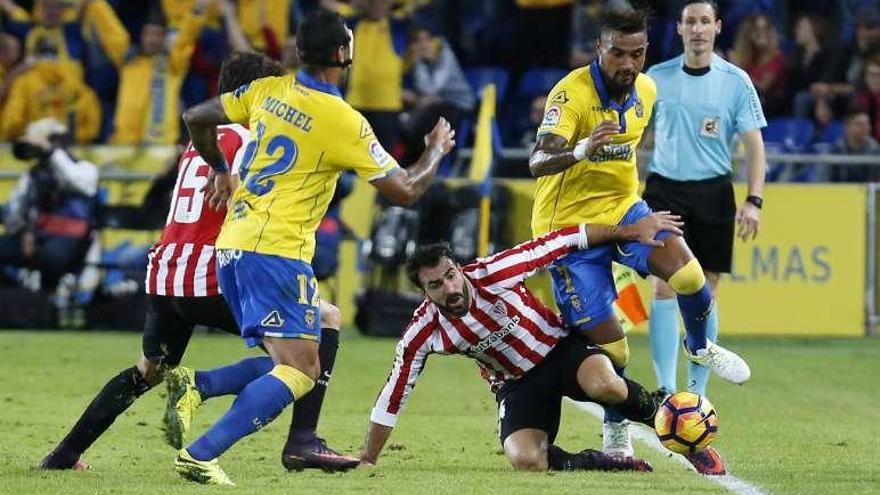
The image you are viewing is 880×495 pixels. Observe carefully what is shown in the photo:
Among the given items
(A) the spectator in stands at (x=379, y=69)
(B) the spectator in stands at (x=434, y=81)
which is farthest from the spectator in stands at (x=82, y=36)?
(B) the spectator in stands at (x=434, y=81)

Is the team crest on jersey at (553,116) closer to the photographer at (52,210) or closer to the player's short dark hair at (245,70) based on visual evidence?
the player's short dark hair at (245,70)

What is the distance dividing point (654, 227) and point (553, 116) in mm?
702

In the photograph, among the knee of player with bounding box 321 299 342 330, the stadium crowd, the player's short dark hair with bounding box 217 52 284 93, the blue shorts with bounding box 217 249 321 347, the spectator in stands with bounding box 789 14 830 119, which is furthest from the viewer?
the spectator in stands with bounding box 789 14 830 119

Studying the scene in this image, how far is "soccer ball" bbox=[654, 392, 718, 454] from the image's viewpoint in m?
8.48

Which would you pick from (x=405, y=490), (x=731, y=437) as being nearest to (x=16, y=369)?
(x=731, y=437)

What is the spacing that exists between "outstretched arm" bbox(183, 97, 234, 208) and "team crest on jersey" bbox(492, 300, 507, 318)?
1314mm

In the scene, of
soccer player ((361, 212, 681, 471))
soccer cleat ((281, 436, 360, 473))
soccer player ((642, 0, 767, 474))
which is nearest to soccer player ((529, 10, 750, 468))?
soccer player ((361, 212, 681, 471))

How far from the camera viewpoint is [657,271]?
913 centimetres

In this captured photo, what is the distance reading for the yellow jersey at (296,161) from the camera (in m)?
7.72

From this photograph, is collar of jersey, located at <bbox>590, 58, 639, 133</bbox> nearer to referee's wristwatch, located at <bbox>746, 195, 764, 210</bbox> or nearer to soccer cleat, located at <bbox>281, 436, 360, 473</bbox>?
referee's wristwatch, located at <bbox>746, 195, 764, 210</bbox>

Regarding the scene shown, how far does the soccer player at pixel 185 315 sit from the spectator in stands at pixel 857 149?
31.7 feet

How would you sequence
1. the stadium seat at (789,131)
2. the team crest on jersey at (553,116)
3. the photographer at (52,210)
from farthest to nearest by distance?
the stadium seat at (789,131)
the photographer at (52,210)
the team crest on jersey at (553,116)

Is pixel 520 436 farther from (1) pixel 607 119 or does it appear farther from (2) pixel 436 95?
(2) pixel 436 95

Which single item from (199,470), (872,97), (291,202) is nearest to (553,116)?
(291,202)
